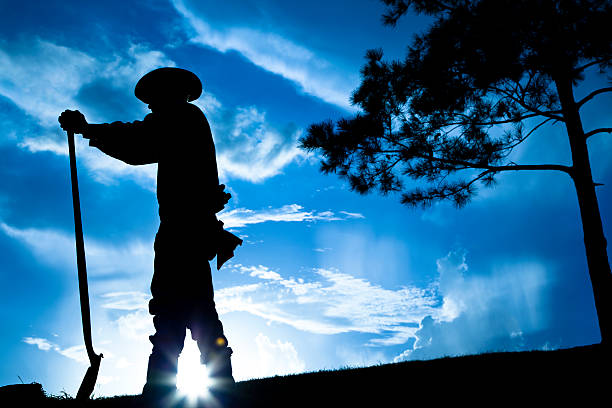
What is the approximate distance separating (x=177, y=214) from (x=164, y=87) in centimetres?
97

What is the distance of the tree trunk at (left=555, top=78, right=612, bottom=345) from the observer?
6.05 meters

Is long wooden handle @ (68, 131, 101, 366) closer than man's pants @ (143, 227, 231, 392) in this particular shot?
No

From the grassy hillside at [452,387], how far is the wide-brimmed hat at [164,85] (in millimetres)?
2139

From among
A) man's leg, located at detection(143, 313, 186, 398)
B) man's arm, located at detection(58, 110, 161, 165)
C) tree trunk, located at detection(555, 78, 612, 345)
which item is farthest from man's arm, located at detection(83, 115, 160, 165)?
tree trunk, located at detection(555, 78, 612, 345)

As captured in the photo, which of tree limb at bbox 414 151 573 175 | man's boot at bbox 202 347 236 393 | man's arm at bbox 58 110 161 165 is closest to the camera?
man's boot at bbox 202 347 236 393

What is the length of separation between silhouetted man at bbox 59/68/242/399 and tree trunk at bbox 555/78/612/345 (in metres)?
5.06

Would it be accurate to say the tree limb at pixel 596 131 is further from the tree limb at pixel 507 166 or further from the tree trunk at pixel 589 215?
the tree limb at pixel 507 166

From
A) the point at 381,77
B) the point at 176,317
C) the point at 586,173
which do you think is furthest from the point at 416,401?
the point at 381,77

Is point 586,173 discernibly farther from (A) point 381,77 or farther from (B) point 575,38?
(A) point 381,77

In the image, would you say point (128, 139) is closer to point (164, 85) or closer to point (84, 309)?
point (164, 85)

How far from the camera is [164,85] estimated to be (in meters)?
3.50

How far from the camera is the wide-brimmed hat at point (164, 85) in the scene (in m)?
3.50

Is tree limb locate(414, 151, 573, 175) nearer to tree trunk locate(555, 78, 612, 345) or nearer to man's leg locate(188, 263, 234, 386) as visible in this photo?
tree trunk locate(555, 78, 612, 345)

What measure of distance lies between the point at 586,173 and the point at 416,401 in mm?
5030
